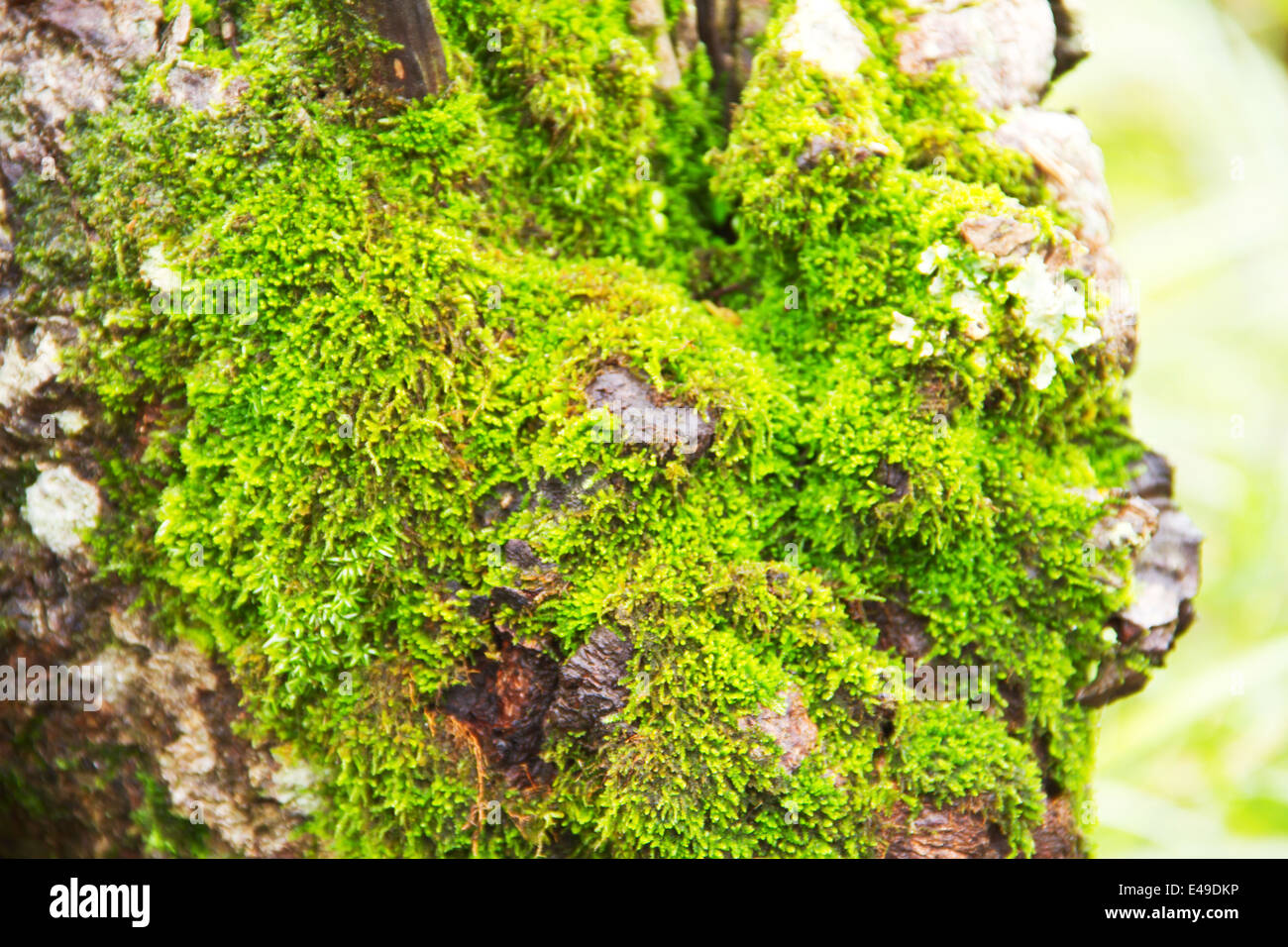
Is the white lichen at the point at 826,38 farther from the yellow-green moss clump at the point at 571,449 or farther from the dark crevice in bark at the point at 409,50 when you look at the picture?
the dark crevice in bark at the point at 409,50

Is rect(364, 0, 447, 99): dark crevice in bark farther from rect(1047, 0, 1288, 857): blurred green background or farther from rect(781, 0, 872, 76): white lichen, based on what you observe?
rect(1047, 0, 1288, 857): blurred green background

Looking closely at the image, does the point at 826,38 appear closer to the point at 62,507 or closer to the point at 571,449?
the point at 571,449

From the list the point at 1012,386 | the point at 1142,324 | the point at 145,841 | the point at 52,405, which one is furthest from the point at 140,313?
the point at 1142,324

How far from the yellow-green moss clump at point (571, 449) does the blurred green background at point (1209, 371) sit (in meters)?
1.79

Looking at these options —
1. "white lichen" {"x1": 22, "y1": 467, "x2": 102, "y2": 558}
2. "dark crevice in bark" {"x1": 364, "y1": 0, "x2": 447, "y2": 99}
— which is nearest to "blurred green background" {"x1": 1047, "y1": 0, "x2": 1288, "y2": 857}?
"dark crevice in bark" {"x1": 364, "y1": 0, "x2": 447, "y2": 99}

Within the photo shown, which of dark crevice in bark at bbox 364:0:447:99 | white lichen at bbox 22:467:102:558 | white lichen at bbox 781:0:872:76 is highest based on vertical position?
white lichen at bbox 781:0:872:76

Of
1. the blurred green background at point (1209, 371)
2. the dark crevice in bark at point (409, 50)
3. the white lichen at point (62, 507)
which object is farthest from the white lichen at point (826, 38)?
the white lichen at point (62, 507)

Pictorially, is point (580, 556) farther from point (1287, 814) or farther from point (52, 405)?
point (1287, 814)

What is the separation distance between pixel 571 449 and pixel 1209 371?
3.52 m

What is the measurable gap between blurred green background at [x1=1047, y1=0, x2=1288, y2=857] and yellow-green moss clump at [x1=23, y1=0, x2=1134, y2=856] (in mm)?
1788

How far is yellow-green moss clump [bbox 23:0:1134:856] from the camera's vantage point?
1.85m

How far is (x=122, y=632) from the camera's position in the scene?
82.2 inches

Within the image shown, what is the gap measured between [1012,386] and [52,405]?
2.54m

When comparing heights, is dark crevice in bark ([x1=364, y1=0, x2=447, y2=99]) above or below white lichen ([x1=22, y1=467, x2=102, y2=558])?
above
